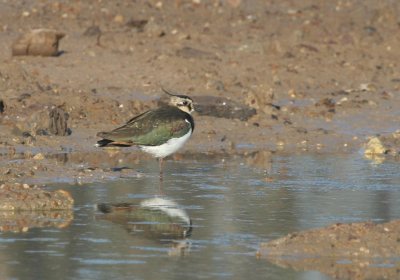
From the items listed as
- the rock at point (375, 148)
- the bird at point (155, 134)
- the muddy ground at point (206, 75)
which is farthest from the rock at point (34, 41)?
Answer: the bird at point (155, 134)

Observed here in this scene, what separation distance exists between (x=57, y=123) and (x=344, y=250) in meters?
6.69

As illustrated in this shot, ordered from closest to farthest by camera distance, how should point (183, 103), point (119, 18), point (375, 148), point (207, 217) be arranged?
1. point (207, 217)
2. point (183, 103)
3. point (375, 148)
4. point (119, 18)

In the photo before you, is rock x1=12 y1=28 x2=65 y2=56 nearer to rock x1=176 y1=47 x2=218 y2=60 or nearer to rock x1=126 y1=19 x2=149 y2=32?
rock x1=176 y1=47 x2=218 y2=60

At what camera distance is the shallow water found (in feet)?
27.5

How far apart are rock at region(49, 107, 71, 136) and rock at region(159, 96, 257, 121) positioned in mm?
2087

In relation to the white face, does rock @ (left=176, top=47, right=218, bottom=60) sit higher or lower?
higher

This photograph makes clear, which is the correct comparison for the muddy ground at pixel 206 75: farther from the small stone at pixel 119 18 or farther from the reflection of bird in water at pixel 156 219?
the reflection of bird in water at pixel 156 219

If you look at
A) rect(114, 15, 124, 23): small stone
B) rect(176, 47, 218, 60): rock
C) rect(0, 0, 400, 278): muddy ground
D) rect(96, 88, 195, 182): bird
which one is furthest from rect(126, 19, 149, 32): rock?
rect(96, 88, 195, 182): bird

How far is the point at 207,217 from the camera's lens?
10336 millimetres

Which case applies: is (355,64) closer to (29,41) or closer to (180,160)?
(29,41)

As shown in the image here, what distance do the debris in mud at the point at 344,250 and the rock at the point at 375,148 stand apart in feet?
17.4

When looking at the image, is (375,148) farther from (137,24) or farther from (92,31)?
(137,24)

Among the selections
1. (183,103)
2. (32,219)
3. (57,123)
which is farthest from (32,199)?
(57,123)

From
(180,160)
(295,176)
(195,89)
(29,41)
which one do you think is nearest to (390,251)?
(295,176)
